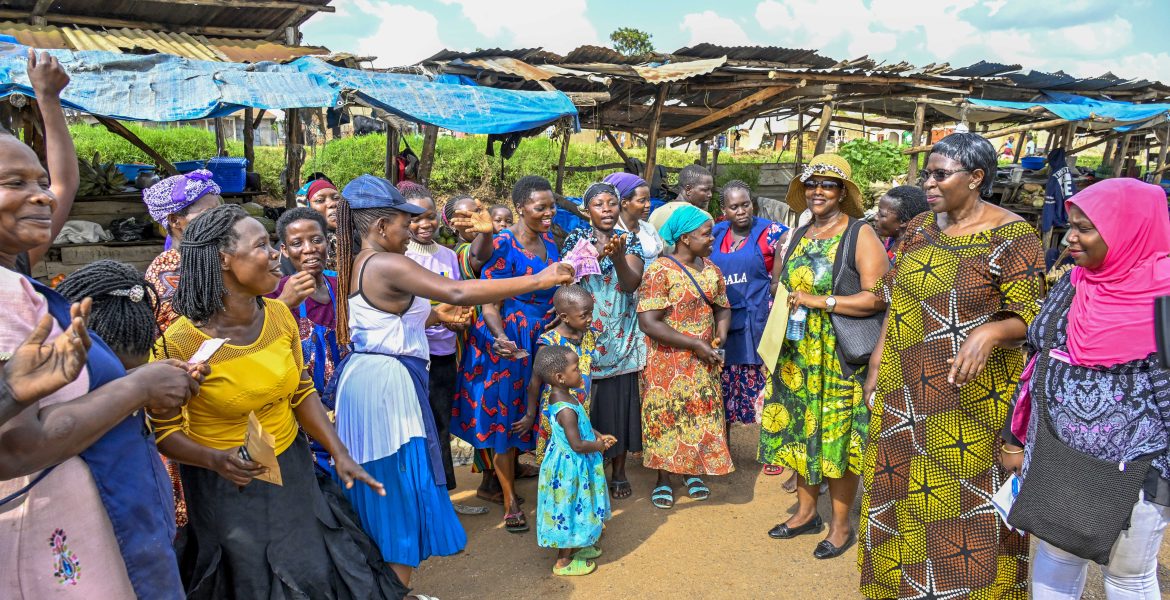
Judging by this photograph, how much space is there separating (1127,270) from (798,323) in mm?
1537

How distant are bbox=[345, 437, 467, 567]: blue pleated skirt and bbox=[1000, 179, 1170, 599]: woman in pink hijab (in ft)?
7.15

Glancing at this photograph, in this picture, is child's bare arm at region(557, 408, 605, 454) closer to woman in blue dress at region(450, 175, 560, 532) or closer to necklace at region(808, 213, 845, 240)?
woman in blue dress at region(450, 175, 560, 532)

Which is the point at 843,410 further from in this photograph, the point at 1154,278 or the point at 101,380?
the point at 101,380

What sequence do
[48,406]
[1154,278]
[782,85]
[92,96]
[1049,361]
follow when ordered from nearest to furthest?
1. [48,406]
2. [1154,278]
3. [1049,361]
4. [92,96]
5. [782,85]

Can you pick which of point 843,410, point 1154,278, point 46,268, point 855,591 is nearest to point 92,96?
point 46,268

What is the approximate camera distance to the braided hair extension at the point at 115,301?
86.6 inches

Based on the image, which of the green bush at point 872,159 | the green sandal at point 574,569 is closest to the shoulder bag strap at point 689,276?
the green sandal at point 574,569

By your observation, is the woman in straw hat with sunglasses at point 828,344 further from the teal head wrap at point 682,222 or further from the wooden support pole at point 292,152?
the wooden support pole at point 292,152

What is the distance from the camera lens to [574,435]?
3.81 metres

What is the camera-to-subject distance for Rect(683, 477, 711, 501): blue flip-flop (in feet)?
15.8

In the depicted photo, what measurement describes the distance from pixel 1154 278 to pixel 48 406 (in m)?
3.10

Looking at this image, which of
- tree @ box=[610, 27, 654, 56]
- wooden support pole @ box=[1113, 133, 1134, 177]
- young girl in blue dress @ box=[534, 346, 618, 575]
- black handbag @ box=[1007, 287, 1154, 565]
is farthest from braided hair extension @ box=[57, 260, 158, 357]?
tree @ box=[610, 27, 654, 56]

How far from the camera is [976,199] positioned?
10.3 ft

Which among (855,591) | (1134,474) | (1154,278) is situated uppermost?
(1154,278)
